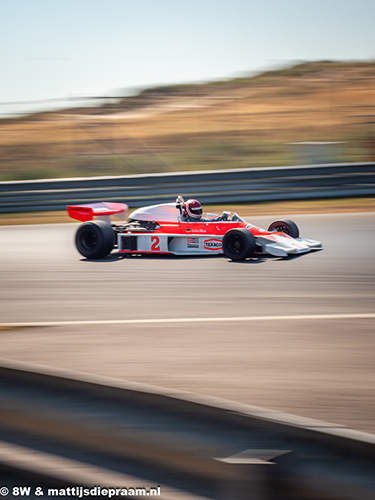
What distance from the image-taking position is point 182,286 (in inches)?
301

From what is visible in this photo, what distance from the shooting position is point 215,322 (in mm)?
5859

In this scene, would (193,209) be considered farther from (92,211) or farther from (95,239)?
(92,211)

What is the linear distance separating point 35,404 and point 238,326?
291 cm

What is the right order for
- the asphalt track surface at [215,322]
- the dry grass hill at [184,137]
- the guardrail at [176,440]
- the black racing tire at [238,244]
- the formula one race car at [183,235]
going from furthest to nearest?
the dry grass hill at [184,137] < the formula one race car at [183,235] < the black racing tire at [238,244] < the asphalt track surface at [215,322] < the guardrail at [176,440]

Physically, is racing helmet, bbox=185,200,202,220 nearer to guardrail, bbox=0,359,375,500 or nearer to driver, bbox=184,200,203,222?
driver, bbox=184,200,203,222

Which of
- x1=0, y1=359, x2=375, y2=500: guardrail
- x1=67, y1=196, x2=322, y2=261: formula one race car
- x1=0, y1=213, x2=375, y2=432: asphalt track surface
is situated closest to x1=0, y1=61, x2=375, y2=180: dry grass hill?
x1=67, y1=196, x2=322, y2=261: formula one race car

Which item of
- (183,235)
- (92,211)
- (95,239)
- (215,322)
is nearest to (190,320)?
(215,322)

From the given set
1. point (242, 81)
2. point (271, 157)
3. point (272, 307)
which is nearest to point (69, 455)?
point (272, 307)

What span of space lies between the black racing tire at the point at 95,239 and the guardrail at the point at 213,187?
17.6 ft

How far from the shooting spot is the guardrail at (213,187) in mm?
15195

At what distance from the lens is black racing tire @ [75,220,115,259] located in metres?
9.64

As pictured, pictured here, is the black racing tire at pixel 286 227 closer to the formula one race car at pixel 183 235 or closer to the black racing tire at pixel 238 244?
the formula one race car at pixel 183 235

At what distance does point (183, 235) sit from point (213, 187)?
235 inches

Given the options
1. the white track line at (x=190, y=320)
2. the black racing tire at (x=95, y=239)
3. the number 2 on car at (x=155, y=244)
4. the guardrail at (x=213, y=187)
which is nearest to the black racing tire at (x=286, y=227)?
the number 2 on car at (x=155, y=244)
